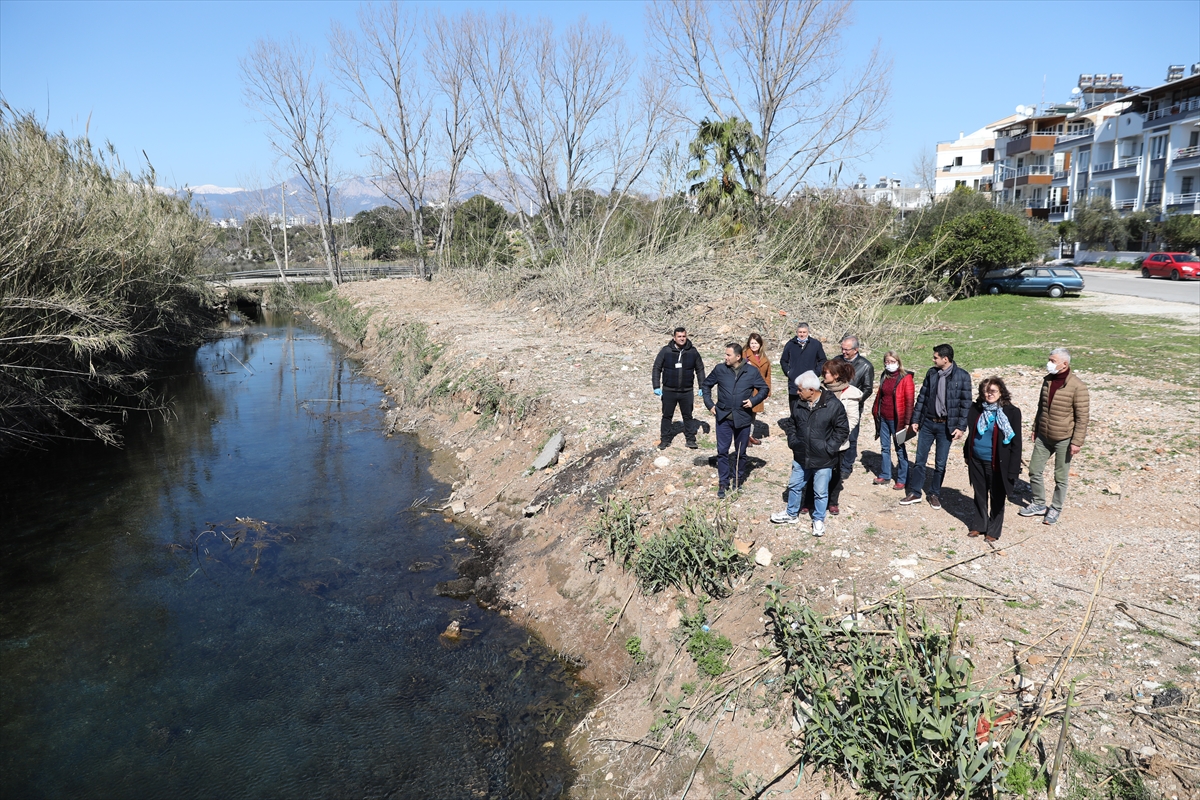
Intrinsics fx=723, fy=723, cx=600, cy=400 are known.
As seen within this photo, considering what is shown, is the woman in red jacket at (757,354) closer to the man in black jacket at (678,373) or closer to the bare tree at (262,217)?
the man in black jacket at (678,373)

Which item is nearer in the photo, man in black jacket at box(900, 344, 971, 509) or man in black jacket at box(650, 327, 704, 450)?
man in black jacket at box(900, 344, 971, 509)

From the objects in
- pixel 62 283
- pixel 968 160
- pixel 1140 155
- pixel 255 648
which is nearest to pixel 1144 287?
pixel 1140 155

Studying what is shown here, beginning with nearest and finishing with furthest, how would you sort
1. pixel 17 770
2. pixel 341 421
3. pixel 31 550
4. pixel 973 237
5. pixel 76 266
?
pixel 17 770 → pixel 31 550 → pixel 76 266 → pixel 341 421 → pixel 973 237

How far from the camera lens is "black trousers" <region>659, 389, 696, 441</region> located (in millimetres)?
8688

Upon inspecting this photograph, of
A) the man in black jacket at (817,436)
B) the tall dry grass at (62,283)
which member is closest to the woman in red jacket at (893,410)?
the man in black jacket at (817,436)

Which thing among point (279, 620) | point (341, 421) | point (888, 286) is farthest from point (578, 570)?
point (888, 286)

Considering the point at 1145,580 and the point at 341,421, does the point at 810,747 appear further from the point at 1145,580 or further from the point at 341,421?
the point at 341,421

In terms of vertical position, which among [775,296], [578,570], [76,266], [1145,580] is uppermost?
[76,266]

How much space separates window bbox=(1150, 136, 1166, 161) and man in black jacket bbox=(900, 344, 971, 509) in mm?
51497

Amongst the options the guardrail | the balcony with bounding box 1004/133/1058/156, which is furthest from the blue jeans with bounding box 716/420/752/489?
the balcony with bounding box 1004/133/1058/156

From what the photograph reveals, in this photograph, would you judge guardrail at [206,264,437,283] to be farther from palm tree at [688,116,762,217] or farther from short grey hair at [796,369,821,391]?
short grey hair at [796,369,821,391]

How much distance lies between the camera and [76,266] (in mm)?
12305

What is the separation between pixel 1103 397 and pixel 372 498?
1141cm

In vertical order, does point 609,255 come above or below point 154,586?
above
